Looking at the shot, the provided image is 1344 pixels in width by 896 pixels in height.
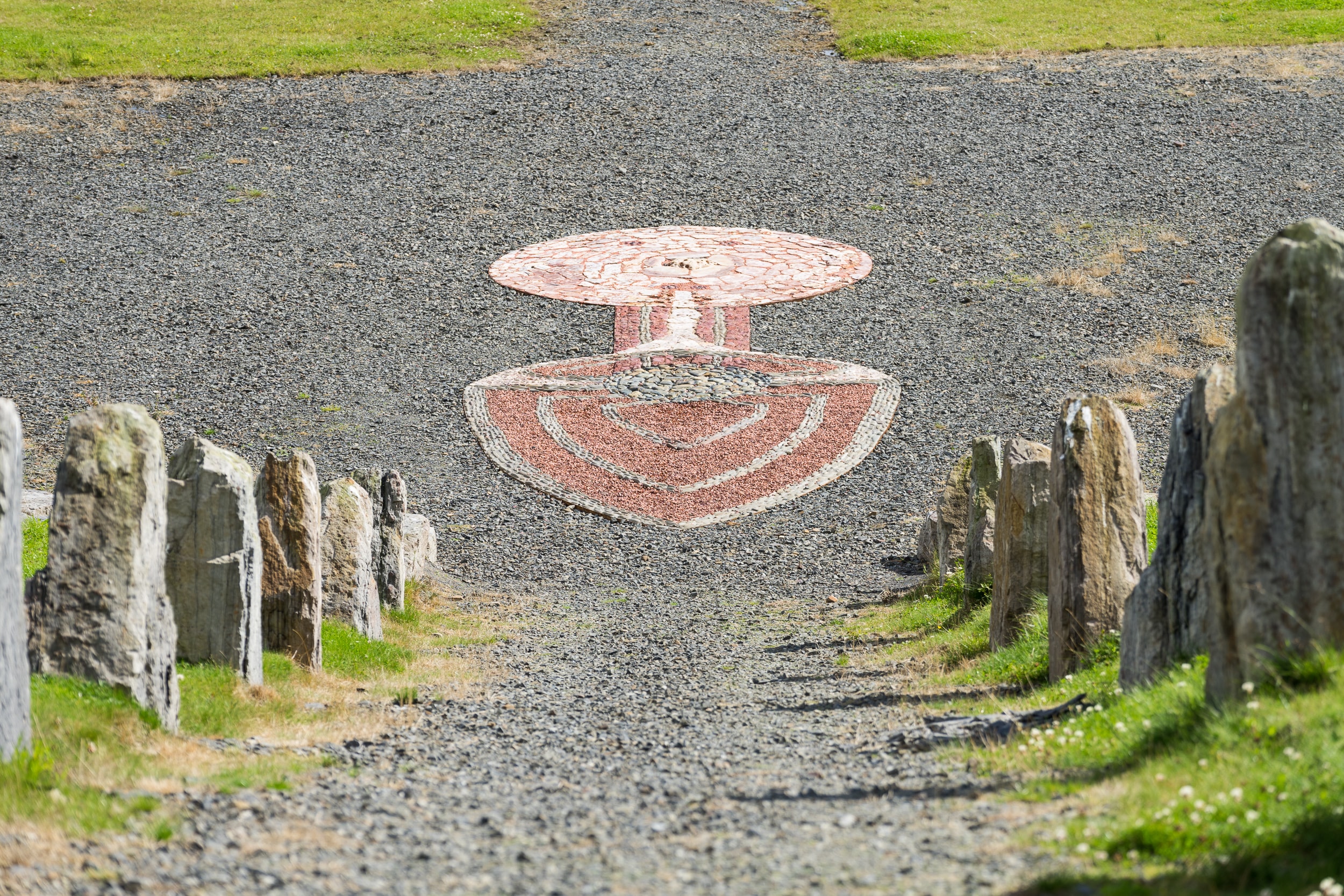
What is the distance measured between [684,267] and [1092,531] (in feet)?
53.1

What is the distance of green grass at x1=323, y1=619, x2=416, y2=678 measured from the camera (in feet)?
31.7

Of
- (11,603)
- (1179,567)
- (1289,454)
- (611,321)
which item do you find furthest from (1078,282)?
(11,603)

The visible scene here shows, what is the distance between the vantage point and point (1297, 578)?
5.46 m

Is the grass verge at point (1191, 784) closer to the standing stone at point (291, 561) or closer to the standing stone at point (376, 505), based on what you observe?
the standing stone at point (291, 561)

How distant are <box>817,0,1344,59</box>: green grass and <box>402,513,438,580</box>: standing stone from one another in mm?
21085

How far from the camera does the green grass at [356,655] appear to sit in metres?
9.67

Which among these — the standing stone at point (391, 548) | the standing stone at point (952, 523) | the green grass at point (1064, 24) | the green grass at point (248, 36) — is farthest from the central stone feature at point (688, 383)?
the green grass at point (1064, 24)

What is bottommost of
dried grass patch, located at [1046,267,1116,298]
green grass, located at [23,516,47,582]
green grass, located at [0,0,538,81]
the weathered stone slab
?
the weathered stone slab

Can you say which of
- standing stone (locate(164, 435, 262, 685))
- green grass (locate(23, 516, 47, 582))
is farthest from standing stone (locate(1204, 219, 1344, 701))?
green grass (locate(23, 516, 47, 582))

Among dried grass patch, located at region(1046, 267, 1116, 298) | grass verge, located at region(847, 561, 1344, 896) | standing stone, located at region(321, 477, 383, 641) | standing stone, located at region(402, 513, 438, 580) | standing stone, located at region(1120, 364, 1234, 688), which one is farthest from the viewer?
dried grass patch, located at region(1046, 267, 1116, 298)

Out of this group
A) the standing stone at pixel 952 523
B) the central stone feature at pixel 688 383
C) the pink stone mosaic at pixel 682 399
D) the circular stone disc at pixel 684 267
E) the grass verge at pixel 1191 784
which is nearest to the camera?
the grass verge at pixel 1191 784

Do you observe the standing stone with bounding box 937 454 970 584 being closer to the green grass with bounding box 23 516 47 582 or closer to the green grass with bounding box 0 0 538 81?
the green grass with bounding box 23 516 47 582

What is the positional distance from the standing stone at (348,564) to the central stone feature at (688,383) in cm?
894

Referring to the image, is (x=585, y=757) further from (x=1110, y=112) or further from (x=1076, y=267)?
(x=1110, y=112)
